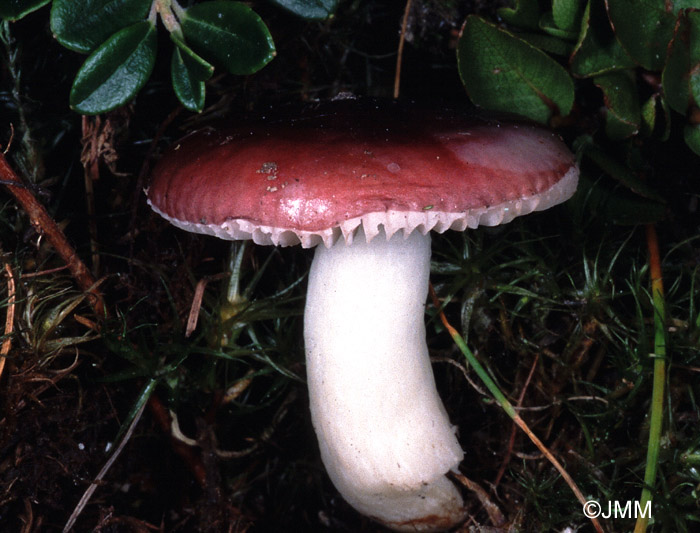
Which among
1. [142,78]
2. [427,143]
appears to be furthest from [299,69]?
[427,143]

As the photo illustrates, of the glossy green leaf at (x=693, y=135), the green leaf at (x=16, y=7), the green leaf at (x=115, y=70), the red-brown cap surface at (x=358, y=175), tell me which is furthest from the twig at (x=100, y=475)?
the glossy green leaf at (x=693, y=135)

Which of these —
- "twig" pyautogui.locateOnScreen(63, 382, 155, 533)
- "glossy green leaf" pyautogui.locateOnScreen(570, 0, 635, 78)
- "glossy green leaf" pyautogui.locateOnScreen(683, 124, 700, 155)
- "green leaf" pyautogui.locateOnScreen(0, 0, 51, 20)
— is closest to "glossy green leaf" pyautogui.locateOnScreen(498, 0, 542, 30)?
"glossy green leaf" pyautogui.locateOnScreen(570, 0, 635, 78)

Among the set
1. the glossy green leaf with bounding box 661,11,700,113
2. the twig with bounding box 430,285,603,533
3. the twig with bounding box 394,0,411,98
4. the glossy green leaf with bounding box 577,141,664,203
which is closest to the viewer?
the glossy green leaf with bounding box 661,11,700,113

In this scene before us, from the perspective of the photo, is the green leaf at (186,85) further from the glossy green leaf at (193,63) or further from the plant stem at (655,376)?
the plant stem at (655,376)

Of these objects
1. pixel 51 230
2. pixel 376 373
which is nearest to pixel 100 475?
pixel 51 230

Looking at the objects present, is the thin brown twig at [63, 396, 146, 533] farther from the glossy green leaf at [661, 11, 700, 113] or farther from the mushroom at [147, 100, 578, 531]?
the glossy green leaf at [661, 11, 700, 113]

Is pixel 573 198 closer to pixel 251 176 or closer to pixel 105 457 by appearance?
pixel 251 176
